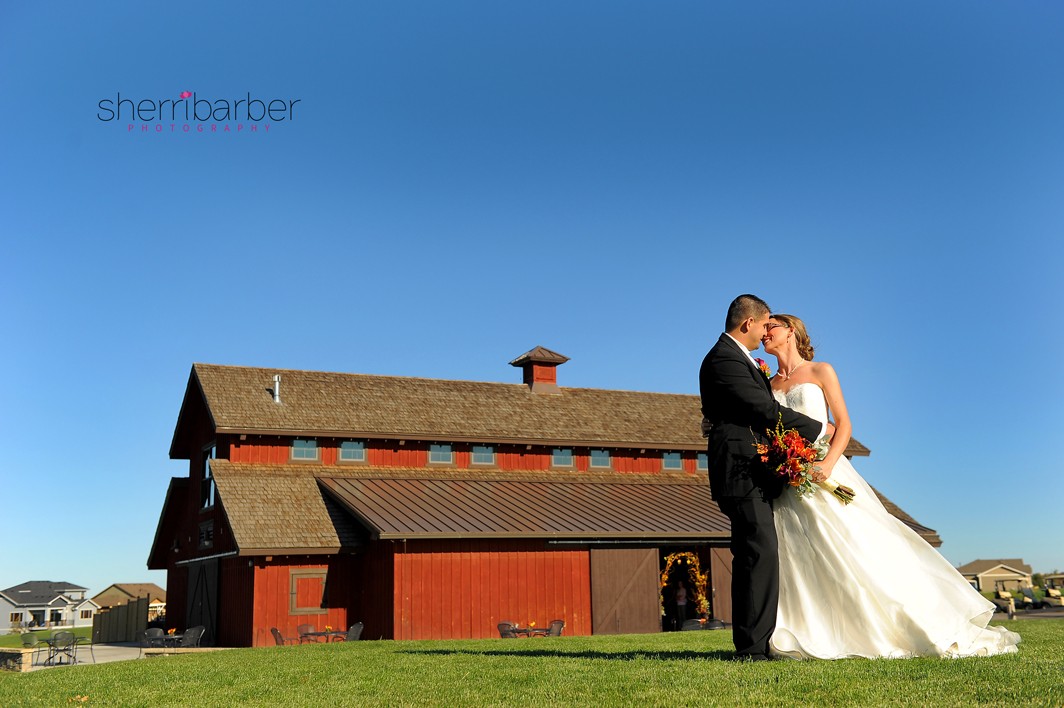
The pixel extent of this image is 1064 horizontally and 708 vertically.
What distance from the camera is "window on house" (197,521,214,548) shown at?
29.2 metres

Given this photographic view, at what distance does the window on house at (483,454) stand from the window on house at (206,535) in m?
8.28

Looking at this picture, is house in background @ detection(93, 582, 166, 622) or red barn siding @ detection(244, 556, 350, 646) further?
house in background @ detection(93, 582, 166, 622)

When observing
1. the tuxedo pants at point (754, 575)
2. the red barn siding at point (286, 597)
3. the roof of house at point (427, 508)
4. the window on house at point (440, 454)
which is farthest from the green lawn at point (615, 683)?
the window on house at point (440, 454)

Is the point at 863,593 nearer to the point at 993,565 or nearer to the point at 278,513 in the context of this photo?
the point at 278,513

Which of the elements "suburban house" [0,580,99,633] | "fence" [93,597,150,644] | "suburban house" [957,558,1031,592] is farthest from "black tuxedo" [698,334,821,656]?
"suburban house" [0,580,99,633]

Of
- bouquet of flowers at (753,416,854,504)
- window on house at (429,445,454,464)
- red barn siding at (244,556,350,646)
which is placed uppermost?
window on house at (429,445,454,464)

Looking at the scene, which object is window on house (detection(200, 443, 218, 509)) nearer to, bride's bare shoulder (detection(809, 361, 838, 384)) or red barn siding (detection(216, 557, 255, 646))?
red barn siding (detection(216, 557, 255, 646))

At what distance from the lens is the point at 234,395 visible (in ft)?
98.8

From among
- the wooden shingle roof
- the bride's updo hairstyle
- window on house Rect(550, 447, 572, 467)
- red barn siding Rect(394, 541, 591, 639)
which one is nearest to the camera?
the bride's updo hairstyle

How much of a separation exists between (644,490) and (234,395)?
44.2ft

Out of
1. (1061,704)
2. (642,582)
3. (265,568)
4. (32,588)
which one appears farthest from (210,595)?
(32,588)

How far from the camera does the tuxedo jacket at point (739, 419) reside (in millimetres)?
7844

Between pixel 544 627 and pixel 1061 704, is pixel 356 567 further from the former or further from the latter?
pixel 1061 704

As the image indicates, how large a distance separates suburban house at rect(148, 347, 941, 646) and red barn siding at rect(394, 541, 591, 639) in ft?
0.13
